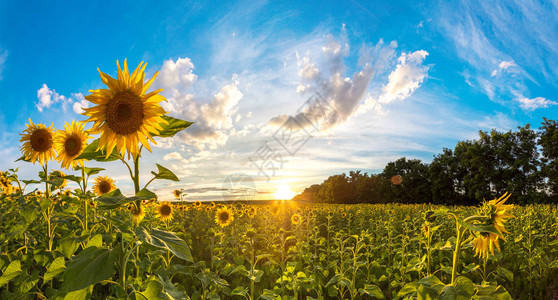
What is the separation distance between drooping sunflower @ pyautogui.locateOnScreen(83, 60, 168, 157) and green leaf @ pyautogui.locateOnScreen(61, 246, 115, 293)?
600 mm

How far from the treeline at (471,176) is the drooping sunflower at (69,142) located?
41532 mm

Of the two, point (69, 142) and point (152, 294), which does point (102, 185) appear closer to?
point (69, 142)

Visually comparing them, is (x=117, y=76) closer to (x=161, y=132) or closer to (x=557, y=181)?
(x=161, y=132)

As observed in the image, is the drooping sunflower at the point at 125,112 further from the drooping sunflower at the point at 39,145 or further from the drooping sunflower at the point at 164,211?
the drooping sunflower at the point at 164,211

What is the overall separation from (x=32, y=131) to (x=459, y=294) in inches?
187

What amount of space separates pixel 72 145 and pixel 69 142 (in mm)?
67

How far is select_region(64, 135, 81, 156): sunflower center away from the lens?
3295 mm

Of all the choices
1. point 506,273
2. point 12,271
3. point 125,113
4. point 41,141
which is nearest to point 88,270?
point 125,113

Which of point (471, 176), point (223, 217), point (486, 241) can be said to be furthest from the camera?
point (471, 176)

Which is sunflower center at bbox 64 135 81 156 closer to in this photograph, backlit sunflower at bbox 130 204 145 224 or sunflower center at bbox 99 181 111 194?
backlit sunflower at bbox 130 204 145 224

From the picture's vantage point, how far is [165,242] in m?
1.41

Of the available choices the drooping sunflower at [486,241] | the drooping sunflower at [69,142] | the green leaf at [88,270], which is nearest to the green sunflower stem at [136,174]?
the green leaf at [88,270]

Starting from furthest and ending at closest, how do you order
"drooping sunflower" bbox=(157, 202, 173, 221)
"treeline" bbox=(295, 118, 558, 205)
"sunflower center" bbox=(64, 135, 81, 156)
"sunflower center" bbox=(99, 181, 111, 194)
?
"treeline" bbox=(295, 118, 558, 205)
"drooping sunflower" bbox=(157, 202, 173, 221)
"sunflower center" bbox=(99, 181, 111, 194)
"sunflower center" bbox=(64, 135, 81, 156)

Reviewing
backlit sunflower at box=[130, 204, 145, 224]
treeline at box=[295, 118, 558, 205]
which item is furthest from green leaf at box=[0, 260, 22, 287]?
treeline at box=[295, 118, 558, 205]
